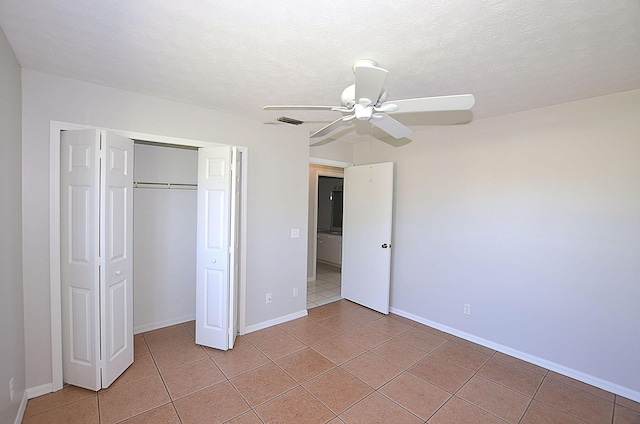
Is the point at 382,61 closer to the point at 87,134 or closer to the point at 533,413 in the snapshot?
the point at 87,134

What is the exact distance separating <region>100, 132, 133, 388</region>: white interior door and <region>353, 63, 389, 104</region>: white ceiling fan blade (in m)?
2.00

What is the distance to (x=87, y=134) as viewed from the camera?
224 cm

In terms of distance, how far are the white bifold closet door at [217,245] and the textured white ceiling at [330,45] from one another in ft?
2.34

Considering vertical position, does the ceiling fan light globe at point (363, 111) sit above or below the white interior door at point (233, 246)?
above

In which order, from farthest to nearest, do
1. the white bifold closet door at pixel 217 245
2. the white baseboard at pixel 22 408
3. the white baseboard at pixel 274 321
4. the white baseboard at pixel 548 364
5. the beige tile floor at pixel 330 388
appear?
the white baseboard at pixel 274 321 → the white bifold closet door at pixel 217 245 → the white baseboard at pixel 548 364 → the beige tile floor at pixel 330 388 → the white baseboard at pixel 22 408

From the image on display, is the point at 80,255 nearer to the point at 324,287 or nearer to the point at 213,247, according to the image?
the point at 213,247

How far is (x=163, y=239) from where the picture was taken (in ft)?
11.5

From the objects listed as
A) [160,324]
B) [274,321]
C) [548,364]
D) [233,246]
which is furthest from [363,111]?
[160,324]

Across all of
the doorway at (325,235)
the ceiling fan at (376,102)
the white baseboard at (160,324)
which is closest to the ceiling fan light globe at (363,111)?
the ceiling fan at (376,102)

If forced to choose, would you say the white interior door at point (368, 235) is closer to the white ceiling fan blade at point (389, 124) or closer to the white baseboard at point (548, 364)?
the white baseboard at point (548, 364)

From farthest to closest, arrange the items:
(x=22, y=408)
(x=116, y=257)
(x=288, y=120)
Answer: (x=288, y=120) < (x=116, y=257) < (x=22, y=408)

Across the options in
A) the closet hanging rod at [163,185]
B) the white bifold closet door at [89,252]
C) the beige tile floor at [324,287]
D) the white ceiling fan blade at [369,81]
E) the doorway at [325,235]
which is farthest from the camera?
the doorway at [325,235]

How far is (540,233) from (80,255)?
4.13m

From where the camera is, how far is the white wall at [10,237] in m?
1.75
